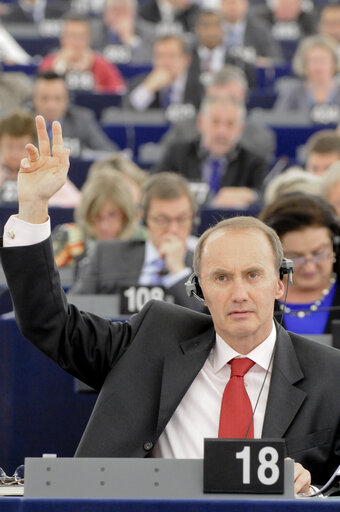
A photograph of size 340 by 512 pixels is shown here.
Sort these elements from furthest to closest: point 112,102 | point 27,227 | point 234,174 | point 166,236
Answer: point 112,102 → point 234,174 → point 166,236 → point 27,227

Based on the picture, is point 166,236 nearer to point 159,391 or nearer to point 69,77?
point 159,391

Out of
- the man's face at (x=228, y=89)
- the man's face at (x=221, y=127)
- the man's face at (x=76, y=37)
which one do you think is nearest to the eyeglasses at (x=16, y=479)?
the man's face at (x=221, y=127)

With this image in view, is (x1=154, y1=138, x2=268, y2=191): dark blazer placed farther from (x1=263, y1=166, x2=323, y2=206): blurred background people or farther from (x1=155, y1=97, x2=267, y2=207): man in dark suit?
(x1=263, y1=166, x2=323, y2=206): blurred background people

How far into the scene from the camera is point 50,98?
9367mm

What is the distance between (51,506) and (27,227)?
0.87 meters

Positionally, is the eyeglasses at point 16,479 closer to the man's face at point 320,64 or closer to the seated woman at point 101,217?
the seated woman at point 101,217

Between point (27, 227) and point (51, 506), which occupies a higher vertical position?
point (27, 227)

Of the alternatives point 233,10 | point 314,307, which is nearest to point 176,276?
point 314,307

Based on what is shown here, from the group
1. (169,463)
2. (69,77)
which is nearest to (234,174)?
(69,77)

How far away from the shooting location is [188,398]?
125 inches

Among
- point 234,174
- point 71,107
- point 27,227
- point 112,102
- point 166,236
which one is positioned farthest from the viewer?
point 112,102

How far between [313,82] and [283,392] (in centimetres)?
774

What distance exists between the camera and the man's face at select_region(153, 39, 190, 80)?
10.9 meters

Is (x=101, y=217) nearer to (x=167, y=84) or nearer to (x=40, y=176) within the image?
(x=40, y=176)
